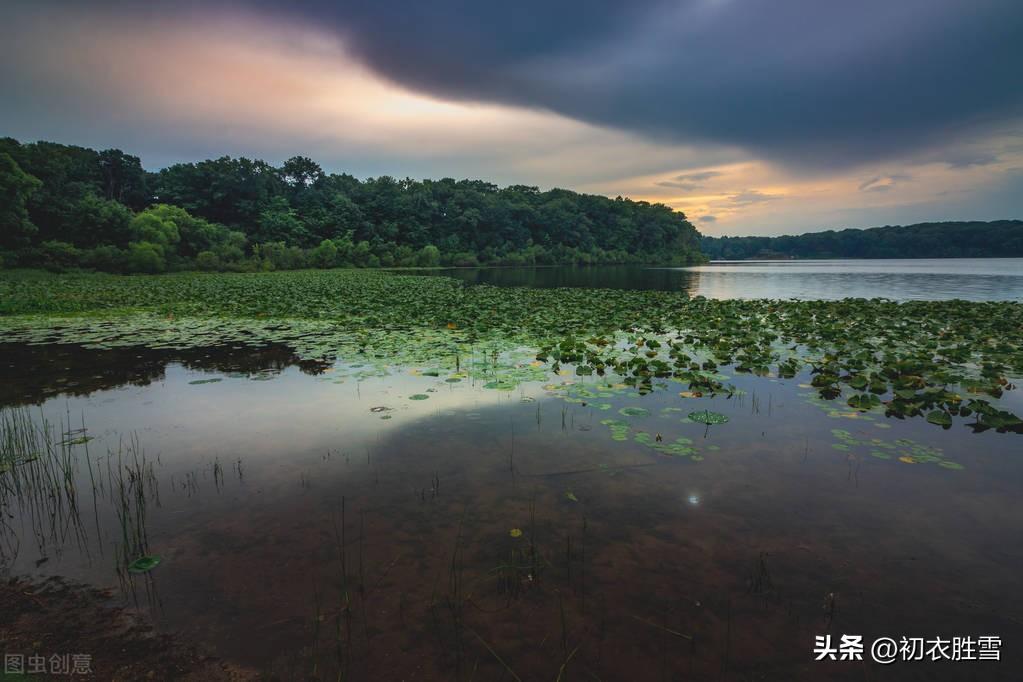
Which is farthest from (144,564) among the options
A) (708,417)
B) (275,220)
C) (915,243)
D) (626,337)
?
(915,243)

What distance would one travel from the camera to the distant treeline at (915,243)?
4486 inches

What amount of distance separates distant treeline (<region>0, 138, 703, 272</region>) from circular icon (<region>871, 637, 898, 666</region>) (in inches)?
1783

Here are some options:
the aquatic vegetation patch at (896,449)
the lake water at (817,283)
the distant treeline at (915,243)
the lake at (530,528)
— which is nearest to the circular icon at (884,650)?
the lake at (530,528)

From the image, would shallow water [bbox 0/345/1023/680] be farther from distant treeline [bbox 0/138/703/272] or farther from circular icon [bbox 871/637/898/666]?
distant treeline [bbox 0/138/703/272]

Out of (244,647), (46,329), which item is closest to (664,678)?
(244,647)

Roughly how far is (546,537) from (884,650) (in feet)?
6.71

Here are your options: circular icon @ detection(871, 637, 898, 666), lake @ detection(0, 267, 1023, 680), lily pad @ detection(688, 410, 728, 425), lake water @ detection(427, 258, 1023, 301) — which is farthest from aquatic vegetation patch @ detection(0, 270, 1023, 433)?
lake water @ detection(427, 258, 1023, 301)

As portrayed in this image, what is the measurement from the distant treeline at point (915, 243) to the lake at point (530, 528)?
15588 cm

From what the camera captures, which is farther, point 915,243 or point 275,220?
point 915,243

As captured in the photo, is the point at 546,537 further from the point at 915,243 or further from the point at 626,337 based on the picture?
the point at 915,243

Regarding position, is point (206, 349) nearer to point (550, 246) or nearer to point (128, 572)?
point (128, 572)

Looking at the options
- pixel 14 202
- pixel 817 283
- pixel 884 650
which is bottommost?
pixel 884 650

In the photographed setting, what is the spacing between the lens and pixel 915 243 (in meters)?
124

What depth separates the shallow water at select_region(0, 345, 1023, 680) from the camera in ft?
8.38
